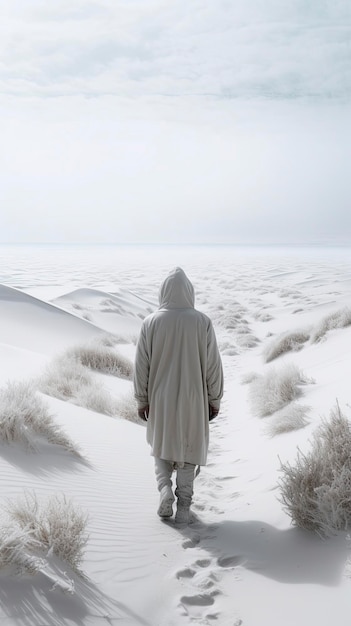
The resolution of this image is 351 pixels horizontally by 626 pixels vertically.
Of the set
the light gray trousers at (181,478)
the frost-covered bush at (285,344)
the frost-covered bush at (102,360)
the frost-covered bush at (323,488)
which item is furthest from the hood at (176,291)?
the frost-covered bush at (285,344)

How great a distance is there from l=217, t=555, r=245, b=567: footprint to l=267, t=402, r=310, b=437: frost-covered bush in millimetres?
2619

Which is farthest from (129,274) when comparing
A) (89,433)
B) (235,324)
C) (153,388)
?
(153,388)

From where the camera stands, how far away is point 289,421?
6457 millimetres

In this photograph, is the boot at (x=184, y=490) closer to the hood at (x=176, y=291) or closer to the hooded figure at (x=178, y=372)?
the hooded figure at (x=178, y=372)

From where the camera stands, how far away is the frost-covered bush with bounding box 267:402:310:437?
20.9ft

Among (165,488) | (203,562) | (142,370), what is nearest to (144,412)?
(142,370)

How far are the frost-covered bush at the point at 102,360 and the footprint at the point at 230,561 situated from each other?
24.2ft

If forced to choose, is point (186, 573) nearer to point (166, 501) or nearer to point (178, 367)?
point (166, 501)

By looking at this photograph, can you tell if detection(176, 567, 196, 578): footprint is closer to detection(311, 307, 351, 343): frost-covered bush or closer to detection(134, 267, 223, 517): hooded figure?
detection(134, 267, 223, 517): hooded figure

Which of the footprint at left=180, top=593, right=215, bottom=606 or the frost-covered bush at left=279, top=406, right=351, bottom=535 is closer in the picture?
the footprint at left=180, top=593, right=215, bottom=606

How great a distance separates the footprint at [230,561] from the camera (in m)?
3.74

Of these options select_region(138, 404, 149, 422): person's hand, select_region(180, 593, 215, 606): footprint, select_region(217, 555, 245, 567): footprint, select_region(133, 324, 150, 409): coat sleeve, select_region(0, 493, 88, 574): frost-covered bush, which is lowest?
select_region(217, 555, 245, 567): footprint

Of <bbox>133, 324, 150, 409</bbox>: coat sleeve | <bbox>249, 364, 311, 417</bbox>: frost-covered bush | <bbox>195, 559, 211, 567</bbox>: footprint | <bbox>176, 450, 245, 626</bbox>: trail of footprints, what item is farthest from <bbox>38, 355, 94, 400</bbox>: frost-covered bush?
<bbox>195, 559, 211, 567</bbox>: footprint

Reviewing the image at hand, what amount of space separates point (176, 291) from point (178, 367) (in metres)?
0.54
